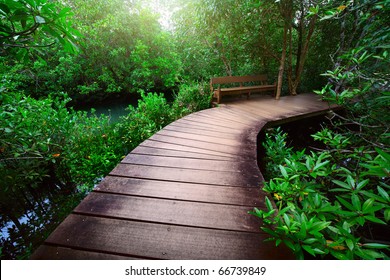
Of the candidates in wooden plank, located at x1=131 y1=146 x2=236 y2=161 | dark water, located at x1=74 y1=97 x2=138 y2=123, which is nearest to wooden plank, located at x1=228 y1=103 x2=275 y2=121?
wooden plank, located at x1=131 y1=146 x2=236 y2=161

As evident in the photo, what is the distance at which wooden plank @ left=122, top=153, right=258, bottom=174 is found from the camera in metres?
2.15

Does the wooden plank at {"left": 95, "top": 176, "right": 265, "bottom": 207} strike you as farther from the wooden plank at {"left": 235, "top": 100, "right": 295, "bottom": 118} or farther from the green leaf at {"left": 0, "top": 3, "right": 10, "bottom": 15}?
the wooden plank at {"left": 235, "top": 100, "right": 295, "bottom": 118}

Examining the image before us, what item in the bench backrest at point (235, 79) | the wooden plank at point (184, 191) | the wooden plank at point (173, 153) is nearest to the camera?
the wooden plank at point (184, 191)

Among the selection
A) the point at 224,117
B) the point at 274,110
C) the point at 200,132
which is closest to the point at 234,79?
the point at 274,110

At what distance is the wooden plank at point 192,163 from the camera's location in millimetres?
2150

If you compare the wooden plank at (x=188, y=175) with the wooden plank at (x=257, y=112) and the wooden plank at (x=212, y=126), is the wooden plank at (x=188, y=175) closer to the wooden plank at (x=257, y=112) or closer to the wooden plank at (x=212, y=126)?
the wooden plank at (x=212, y=126)

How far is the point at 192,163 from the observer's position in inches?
89.9

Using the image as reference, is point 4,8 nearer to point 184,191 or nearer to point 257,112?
point 184,191

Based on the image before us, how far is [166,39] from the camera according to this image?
9812 millimetres

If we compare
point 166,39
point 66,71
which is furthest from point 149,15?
point 66,71

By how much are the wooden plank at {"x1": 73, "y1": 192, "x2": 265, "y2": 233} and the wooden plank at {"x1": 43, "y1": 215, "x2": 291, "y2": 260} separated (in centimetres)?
6

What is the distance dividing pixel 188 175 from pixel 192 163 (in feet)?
0.91

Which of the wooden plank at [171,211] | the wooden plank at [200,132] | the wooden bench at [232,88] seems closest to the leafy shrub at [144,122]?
the wooden plank at [200,132]

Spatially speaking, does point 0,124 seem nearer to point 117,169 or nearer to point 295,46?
point 117,169
